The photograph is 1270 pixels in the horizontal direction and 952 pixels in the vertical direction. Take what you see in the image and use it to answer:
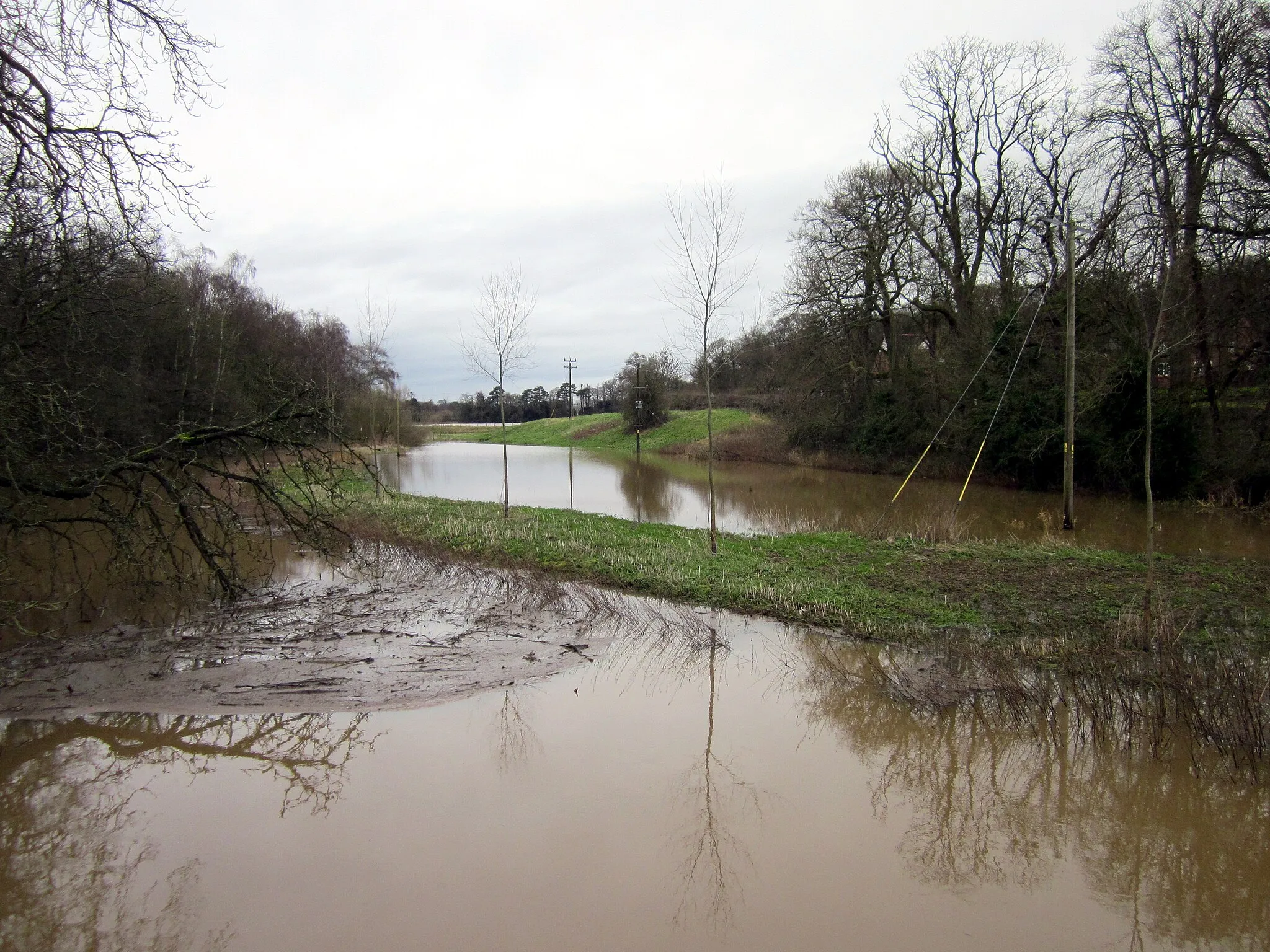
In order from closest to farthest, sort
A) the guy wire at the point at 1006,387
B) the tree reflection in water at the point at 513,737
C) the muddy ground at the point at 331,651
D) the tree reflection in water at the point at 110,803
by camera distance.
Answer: the tree reflection in water at the point at 110,803 → the tree reflection in water at the point at 513,737 → the muddy ground at the point at 331,651 → the guy wire at the point at 1006,387

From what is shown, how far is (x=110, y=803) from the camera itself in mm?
4789

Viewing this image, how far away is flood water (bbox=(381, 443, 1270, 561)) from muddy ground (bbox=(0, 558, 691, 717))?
23.2 ft

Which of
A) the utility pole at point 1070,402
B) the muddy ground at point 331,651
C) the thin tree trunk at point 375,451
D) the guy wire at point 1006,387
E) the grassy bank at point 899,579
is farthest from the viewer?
the guy wire at point 1006,387

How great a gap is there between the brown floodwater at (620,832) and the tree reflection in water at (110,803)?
2 cm

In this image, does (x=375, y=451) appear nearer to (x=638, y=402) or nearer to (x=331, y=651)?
(x=331, y=651)

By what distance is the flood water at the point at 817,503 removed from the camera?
14.2m

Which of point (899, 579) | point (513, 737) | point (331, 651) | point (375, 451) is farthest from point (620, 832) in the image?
point (375, 451)

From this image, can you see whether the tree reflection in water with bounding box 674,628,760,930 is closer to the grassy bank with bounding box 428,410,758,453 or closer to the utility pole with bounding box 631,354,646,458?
the grassy bank with bounding box 428,410,758,453

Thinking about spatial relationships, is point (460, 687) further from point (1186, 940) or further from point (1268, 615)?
point (1268, 615)

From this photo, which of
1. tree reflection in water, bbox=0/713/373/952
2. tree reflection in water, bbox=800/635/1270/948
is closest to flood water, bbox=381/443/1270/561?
tree reflection in water, bbox=800/635/1270/948

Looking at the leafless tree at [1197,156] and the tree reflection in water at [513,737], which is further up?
the leafless tree at [1197,156]

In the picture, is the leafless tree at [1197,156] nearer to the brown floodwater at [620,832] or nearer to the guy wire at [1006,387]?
the guy wire at [1006,387]

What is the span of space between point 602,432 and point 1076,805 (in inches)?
2176

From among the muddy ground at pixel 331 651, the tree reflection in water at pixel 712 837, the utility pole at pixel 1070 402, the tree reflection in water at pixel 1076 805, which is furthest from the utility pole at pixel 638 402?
the tree reflection in water at pixel 712 837
